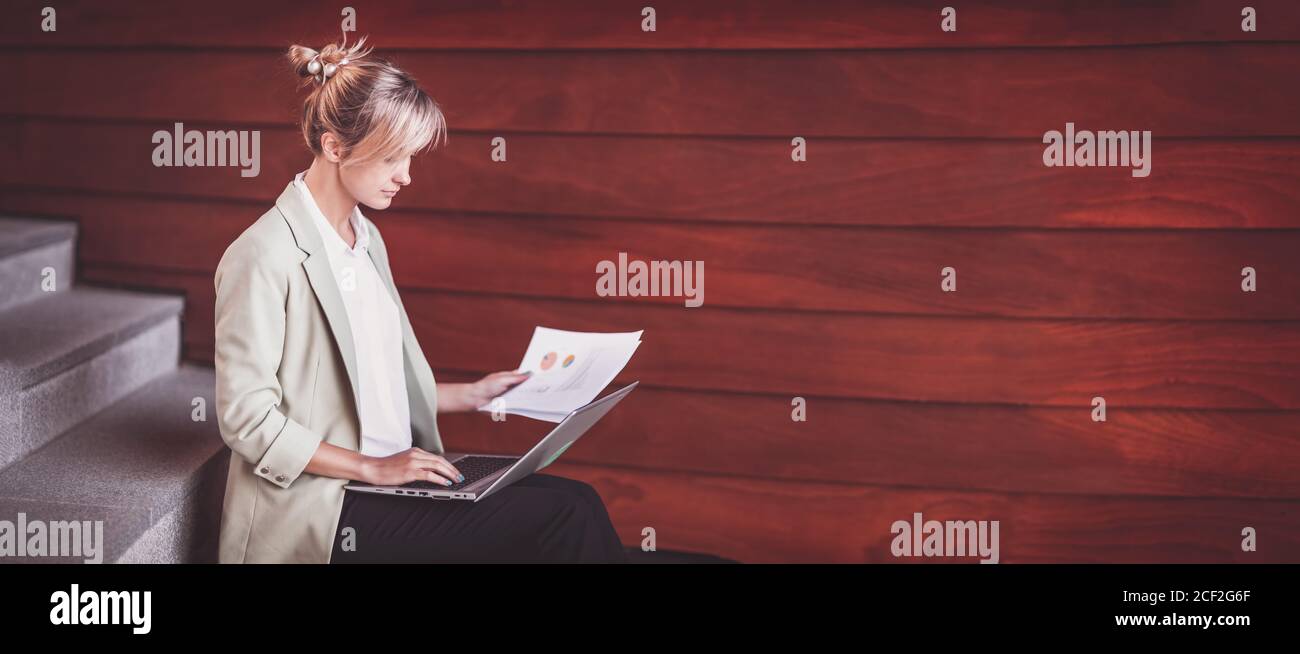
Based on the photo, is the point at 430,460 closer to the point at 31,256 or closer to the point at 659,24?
the point at 659,24

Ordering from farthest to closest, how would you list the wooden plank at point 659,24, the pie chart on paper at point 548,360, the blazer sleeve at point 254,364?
1. the wooden plank at point 659,24
2. the pie chart on paper at point 548,360
3. the blazer sleeve at point 254,364

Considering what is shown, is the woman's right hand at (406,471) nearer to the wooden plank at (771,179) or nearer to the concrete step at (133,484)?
the concrete step at (133,484)

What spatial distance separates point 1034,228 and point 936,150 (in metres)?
0.30

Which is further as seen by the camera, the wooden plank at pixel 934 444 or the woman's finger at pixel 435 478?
the wooden plank at pixel 934 444

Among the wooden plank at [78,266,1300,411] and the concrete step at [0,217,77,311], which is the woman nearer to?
the wooden plank at [78,266,1300,411]

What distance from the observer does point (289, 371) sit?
1.67 meters

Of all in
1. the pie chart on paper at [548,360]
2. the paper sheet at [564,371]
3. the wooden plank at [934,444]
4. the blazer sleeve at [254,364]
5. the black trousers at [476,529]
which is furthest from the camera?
the wooden plank at [934,444]

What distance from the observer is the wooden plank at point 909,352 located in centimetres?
239

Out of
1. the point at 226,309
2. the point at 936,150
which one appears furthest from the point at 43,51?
Result: the point at 936,150

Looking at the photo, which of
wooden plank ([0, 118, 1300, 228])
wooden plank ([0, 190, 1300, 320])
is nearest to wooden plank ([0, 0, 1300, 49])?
wooden plank ([0, 118, 1300, 228])

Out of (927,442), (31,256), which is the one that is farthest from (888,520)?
(31,256)

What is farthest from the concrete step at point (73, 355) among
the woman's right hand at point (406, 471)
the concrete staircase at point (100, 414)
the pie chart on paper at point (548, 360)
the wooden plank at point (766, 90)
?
the pie chart on paper at point (548, 360)

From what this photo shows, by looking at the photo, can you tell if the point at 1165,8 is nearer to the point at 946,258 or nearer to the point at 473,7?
the point at 946,258
